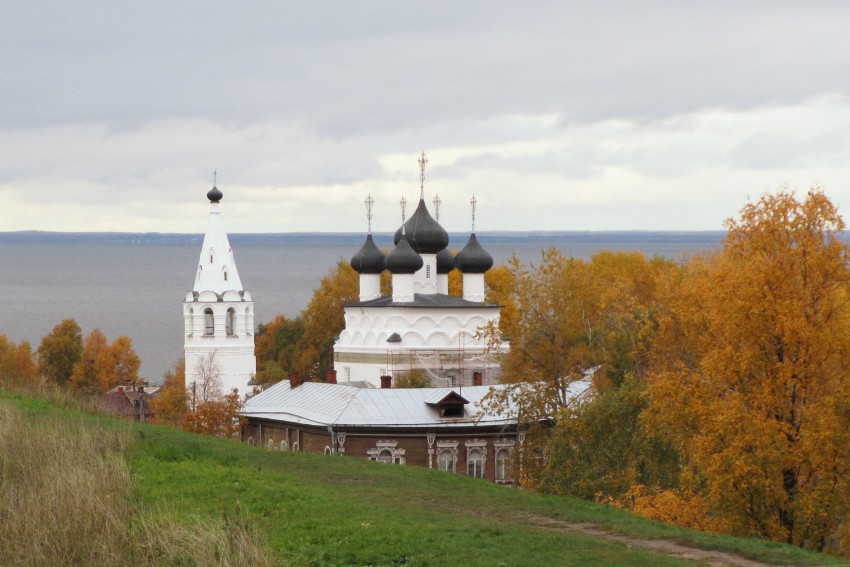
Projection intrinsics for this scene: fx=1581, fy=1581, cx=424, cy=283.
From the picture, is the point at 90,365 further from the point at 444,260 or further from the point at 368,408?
the point at 368,408

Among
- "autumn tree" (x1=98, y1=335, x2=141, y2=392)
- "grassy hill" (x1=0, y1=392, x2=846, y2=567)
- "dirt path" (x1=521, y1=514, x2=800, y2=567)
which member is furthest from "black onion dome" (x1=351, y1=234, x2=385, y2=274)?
"dirt path" (x1=521, y1=514, x2=800, y2=567)

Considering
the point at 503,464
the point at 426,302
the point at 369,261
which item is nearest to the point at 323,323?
the point at 369,261

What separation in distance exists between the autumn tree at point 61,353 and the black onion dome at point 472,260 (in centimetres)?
2231

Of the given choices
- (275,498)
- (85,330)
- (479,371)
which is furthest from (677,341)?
(85,330)

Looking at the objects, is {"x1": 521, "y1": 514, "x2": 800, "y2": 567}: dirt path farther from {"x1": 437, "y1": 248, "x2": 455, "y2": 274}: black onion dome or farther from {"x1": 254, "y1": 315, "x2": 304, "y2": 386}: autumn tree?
{"x1": 254, "y1": 315, "x2": 304, "y2": 386}: autumn tree

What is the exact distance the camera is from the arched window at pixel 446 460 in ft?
113

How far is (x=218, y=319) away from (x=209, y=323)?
19.6 inches

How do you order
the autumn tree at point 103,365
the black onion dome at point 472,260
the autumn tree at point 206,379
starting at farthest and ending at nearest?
the autumn tree at point 103,365, the black onion dome at point 472,260, the autumn tree at point 206,379

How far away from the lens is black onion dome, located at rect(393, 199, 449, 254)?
47.5m

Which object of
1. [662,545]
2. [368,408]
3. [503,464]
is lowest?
[503,464]

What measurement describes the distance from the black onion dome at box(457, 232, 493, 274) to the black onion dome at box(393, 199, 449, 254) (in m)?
0.91

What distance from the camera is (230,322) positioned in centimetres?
5116

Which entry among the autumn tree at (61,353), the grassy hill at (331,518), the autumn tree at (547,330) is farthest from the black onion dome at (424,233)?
the grassy hill at (331,518)

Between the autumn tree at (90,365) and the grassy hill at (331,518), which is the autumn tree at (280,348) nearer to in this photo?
the autumn tree at (90,365)
